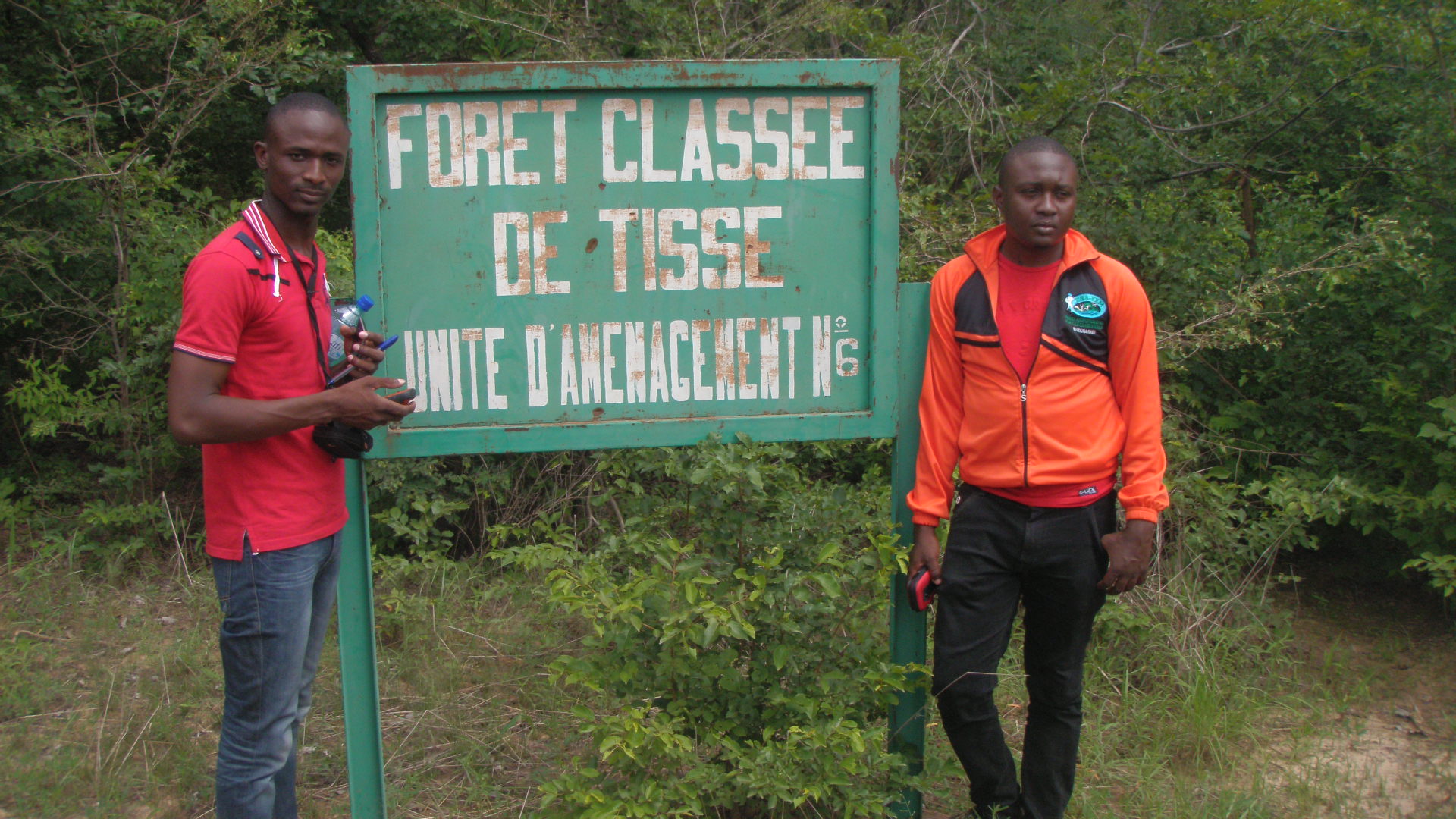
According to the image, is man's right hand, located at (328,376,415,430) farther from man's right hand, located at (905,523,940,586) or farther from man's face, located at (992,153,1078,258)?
man's face, located at (992,153,1078,258)

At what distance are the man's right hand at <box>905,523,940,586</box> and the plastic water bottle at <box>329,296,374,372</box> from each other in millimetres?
1521

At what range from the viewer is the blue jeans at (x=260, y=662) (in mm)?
2389

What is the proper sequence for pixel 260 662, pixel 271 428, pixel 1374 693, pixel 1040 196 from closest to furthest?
pixel 271 428, pixel 260 662, pixel 1040 196, pixel 1374 693

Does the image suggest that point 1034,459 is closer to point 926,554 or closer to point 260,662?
point 926,554

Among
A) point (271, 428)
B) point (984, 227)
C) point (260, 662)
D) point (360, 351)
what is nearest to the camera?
point (271, 428)

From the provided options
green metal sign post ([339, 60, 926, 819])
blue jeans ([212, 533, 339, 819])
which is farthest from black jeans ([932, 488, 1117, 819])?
blue jeans ([212, 533, 339, 819])

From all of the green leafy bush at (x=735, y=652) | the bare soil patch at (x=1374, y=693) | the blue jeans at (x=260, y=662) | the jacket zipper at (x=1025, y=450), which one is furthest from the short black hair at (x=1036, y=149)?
the bare soil patch at (x=1374, y=693)

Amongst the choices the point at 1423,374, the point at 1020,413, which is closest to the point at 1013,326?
the point at 1020,413

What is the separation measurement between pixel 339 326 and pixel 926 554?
62.6 inches

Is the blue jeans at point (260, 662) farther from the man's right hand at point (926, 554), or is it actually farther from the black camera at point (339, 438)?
the man's right hand at point (926, 554)

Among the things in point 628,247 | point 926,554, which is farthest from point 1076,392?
point 628,247

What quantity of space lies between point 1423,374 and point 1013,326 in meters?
2.50

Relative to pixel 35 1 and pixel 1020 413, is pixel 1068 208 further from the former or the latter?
pixel 35 1

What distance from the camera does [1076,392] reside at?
266 cm
